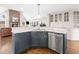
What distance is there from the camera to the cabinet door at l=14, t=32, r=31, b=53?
3.13 metres

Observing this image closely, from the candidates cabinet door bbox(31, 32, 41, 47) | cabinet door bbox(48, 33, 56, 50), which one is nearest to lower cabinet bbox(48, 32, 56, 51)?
cabinet door bbox(48, 33, 56, 50)

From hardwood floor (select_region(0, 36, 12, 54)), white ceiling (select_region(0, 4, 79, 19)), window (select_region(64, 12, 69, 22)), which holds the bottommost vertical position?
hardwood floor (select_region(0, 36, 12, 54))

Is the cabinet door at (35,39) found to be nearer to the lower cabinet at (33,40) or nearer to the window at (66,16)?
the lower cabinet at (33,40)

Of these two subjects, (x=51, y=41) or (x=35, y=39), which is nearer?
(x=51, y=41)

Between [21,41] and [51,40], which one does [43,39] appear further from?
[21,41]

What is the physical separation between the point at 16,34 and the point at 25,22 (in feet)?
2.57

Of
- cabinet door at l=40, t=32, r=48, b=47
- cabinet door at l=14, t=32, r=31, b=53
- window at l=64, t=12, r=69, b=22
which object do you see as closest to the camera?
window at l=64, t=12, r=69, b=22

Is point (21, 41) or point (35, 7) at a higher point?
point (35, 7)

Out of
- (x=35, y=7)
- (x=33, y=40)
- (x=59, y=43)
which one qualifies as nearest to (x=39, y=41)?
(x=33, y=40)

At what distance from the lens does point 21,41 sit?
3297 millimetres

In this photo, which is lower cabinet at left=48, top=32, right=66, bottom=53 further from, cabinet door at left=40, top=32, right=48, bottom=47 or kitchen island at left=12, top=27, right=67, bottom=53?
cabinet door at left=40, top=32, right=48, bottom=47

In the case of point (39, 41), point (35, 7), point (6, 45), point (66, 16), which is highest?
point (35, 7)
